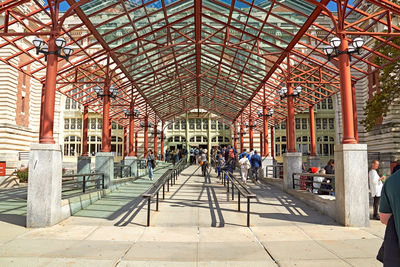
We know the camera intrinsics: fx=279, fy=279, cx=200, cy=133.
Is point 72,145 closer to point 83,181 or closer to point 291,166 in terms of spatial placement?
point 83,181

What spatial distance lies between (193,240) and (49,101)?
574cm

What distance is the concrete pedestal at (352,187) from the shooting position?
751cm

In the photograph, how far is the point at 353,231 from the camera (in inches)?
276

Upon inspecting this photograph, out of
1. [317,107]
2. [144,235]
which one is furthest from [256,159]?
[317,107]

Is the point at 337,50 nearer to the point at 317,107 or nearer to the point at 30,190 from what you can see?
the point at 30,190

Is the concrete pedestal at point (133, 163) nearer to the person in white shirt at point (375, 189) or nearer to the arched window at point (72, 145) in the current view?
the person in white shirt at point (375, 189)

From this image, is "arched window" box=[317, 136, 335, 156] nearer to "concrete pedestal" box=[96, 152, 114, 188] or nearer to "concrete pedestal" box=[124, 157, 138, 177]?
"concrete pedestal" box=[124, 157, 138, 177]

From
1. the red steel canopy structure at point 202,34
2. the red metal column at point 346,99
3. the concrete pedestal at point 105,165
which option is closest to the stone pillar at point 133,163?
the concrete pedestal at point 105,165

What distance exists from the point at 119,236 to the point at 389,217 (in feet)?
18.4

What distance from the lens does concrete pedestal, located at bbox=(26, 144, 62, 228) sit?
7.41 metres

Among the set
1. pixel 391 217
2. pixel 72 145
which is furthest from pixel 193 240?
pixel 72 145

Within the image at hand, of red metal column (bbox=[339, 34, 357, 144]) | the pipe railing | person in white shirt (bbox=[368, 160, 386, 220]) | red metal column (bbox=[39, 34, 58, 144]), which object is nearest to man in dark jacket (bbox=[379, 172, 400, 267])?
red metal column (bbox=[339, 34, 357, 144])

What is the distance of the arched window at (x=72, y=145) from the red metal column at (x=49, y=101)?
36.0 m

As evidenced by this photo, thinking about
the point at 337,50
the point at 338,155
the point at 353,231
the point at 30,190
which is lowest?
the point at 353,231
